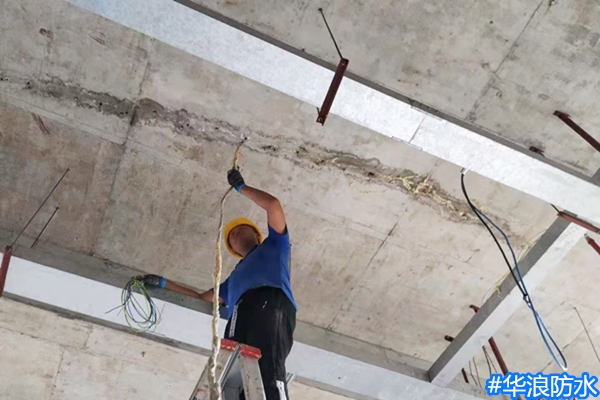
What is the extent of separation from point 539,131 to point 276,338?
70.8 inches

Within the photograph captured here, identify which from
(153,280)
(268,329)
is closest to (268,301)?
(268,329)

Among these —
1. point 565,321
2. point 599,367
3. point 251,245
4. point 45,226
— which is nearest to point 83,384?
point 45,226

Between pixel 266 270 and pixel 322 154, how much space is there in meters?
0.86

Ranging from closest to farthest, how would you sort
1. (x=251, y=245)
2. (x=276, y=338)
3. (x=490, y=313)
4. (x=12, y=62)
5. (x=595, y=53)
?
1. (x=276, y=338)
2. (x=595, y=53)
3. (x=12, y=62)
4. (x=251, y=245)
5. (x=490, y=313)

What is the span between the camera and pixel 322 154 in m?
2.96

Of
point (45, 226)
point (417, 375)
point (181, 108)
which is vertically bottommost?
point (417, 375)

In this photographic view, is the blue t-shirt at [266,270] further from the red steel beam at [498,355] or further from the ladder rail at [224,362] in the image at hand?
the red steel beam at [498,355]

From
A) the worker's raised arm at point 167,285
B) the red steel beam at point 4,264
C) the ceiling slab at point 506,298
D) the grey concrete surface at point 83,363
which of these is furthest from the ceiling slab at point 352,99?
the grey concrete surface at point 83,363

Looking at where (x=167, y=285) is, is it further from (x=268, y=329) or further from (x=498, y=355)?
(x=498, y=355)

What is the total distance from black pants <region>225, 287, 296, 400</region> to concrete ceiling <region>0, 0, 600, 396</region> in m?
0.94

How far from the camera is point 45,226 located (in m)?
3.22

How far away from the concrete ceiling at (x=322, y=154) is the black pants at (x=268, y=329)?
0.94 metres

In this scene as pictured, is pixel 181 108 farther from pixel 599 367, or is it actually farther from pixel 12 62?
pixel 599 367

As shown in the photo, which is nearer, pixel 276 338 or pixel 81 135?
pixel 276 338
